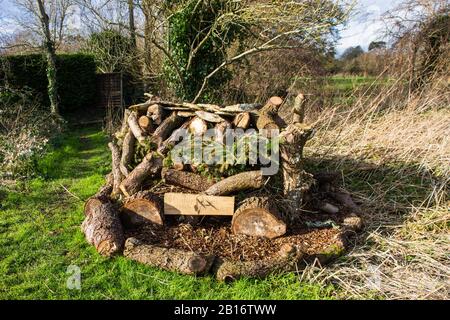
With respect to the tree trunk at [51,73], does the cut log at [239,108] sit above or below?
below

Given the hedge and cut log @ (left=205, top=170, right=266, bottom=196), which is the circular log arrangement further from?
the hedge

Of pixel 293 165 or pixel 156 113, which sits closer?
pixel 293 165

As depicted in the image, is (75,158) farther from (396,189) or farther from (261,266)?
(396,189)

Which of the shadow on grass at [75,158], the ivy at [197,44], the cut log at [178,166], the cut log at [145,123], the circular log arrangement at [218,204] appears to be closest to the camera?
the circular log arrangement at [218,204]

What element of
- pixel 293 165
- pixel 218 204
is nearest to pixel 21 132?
pixel 218 204

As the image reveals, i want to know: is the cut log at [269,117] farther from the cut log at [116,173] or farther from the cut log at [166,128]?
the cut log at [116,173]

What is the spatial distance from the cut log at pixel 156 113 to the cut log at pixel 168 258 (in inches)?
65.5

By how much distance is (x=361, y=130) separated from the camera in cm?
595

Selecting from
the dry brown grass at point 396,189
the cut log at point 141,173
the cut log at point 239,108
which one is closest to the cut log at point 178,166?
the cut log at point 141,173

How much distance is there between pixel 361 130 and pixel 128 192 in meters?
3.93

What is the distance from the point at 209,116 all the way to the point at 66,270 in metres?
2.18

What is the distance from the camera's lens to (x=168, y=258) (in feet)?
10.4

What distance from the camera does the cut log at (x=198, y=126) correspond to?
4242 mm

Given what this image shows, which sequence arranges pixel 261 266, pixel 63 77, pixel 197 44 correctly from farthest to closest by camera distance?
pixel 63 77 → pixel 197 44 → pixel 261 266
